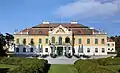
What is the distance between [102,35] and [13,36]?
74.8ft

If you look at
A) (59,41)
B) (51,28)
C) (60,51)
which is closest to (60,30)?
(59,41)

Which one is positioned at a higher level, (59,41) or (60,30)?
(60,30)

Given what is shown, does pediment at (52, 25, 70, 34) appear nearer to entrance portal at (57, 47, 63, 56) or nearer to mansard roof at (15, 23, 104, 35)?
mansard roof at (15, 23, 104, 35)

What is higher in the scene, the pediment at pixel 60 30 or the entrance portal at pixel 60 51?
the pediment at pixel 60 30

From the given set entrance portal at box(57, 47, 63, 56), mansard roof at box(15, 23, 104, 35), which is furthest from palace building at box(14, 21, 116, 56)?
entrance portal at box(57, 47, 63, 56)

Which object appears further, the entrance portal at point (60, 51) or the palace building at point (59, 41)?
the palace building at point (59, 41)

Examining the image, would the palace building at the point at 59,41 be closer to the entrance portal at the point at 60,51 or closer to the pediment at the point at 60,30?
the pediment at the point at 60,30

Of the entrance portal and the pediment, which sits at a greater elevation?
the pediment

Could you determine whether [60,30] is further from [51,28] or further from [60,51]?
[60,51]

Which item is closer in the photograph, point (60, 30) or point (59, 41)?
point (60, 30)

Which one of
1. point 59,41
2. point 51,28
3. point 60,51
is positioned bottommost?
point 60,51

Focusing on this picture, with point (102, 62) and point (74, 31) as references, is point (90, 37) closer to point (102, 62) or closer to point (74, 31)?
point (74, 31)

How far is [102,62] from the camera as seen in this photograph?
4888 cm

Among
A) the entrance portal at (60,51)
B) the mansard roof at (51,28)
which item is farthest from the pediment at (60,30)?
the entrance portal at (60,51)
